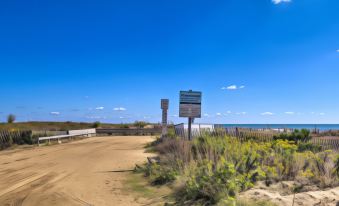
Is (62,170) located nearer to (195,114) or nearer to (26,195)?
(26,195)

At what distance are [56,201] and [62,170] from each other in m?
4.56

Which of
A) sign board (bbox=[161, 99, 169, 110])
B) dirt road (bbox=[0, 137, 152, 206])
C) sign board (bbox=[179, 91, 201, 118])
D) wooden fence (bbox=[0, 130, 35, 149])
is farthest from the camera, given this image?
wooden fence (bbox=[0, 130, 35, 149])

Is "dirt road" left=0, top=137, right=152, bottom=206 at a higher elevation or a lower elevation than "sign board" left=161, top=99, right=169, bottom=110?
lower

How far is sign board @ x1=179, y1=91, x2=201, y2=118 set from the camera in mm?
16906

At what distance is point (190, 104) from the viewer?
56.3ft

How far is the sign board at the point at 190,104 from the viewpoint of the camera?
55.5ft

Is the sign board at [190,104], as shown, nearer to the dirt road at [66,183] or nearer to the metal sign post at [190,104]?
the metal sign post at [190,104]

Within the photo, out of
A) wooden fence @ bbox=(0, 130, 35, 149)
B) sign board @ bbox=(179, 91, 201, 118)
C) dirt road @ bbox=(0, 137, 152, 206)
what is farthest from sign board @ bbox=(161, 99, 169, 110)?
wooden fence @ bbox=(0, 130, 35, 149)

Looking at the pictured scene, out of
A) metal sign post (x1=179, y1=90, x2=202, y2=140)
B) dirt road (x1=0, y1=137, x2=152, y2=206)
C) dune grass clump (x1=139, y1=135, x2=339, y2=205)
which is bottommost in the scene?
dirt road (x1=0, y1=137, x2=152, y2=206)

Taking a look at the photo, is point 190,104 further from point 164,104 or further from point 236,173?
point 236,173

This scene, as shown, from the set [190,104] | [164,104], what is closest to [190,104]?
[190,104]

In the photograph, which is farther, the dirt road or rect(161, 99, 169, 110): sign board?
rect(161, 99, 169, 110): sign board

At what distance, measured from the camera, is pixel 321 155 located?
30.8 feet

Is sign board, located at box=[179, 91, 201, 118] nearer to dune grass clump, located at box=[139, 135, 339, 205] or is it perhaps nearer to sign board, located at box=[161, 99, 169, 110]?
sign board, located at box=[161, 99, 169, 110]
